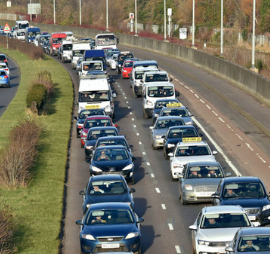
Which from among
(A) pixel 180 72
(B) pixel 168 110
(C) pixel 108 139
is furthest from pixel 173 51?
(C) pixel 108 139

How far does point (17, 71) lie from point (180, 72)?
19044mm

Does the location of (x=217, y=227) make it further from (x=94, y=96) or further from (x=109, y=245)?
(x=94, y=96)

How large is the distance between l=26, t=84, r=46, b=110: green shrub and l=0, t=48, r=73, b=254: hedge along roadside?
757mm

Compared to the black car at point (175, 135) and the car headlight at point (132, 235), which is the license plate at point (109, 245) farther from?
the black car at point (175, 135)

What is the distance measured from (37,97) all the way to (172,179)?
20214 millimetres

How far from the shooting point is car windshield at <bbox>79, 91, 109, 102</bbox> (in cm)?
4644

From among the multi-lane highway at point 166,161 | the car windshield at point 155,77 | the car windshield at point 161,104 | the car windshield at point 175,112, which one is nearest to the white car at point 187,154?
the multi-lane highway at point 166,161

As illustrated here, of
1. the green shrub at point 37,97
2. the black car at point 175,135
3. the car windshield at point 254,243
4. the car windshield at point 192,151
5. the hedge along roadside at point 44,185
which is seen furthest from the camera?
the green shrub at point 37,97

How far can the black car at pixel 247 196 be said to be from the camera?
22816mm

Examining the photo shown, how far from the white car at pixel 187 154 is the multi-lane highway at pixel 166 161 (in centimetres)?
68

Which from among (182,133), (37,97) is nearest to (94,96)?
(37,97)

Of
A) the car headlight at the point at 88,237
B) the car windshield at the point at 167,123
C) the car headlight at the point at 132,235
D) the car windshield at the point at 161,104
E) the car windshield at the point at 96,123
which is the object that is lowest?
the car headlight at the point at 88,237

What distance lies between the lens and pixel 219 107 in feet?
165

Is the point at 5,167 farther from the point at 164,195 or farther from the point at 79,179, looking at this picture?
the point at 164,195
